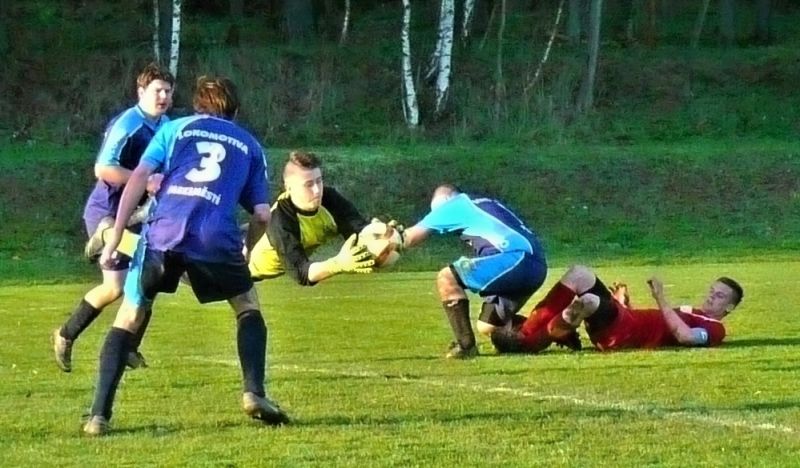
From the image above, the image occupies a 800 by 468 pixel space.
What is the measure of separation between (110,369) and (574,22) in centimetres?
3647

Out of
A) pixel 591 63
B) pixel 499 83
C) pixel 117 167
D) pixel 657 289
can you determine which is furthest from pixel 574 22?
pixel 117 167

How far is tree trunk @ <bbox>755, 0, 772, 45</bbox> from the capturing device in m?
45.2

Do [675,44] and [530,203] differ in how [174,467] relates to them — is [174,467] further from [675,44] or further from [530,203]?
[675,44]

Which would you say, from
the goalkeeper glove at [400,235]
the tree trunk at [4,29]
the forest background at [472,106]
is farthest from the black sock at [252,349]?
the tree trunk at [4,29]

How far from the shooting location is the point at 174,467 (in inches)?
279

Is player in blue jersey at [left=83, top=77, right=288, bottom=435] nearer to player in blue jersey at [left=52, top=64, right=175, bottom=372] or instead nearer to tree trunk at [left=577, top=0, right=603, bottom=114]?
player in blue jersey at [left=52, top=64, right=175, bottom=372]

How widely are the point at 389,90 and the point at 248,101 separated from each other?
3352 millimetres

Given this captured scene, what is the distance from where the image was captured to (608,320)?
1138 centimetres

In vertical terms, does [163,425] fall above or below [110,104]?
above

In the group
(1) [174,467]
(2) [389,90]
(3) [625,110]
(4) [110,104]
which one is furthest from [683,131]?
(1) [174,467]

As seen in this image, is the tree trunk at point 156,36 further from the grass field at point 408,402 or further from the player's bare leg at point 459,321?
the player's bare leg at point 459,321

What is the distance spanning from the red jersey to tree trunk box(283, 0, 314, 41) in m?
31.3

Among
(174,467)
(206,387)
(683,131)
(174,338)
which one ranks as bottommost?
(683,131)

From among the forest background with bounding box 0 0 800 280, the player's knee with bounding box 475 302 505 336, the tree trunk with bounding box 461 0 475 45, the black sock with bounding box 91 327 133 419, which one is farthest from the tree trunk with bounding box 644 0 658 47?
the black sock with bounding box 91 327 133 419
